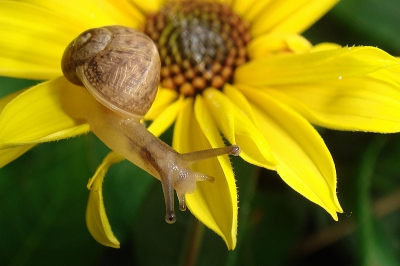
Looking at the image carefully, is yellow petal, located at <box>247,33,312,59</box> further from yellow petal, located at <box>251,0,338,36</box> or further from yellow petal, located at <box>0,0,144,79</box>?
yellow petal, located at <box>0,0,144,79</box>

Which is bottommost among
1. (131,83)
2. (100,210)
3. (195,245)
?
(195,245)

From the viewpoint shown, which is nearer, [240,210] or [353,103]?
[353,103]

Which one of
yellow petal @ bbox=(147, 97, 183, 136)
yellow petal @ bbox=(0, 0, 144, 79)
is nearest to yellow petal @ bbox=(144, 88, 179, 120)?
yellow petal @ bbox=(147, 97, 183, 136)

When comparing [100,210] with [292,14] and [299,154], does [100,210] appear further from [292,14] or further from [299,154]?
[292,14]

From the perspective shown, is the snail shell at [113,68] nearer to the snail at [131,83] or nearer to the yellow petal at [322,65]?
the snail at [131,83]

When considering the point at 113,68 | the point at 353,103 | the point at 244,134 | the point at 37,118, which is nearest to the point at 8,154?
the point at 37,118

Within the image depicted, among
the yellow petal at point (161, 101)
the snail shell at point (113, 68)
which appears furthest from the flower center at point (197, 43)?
the snail shell at point (113, 68)
